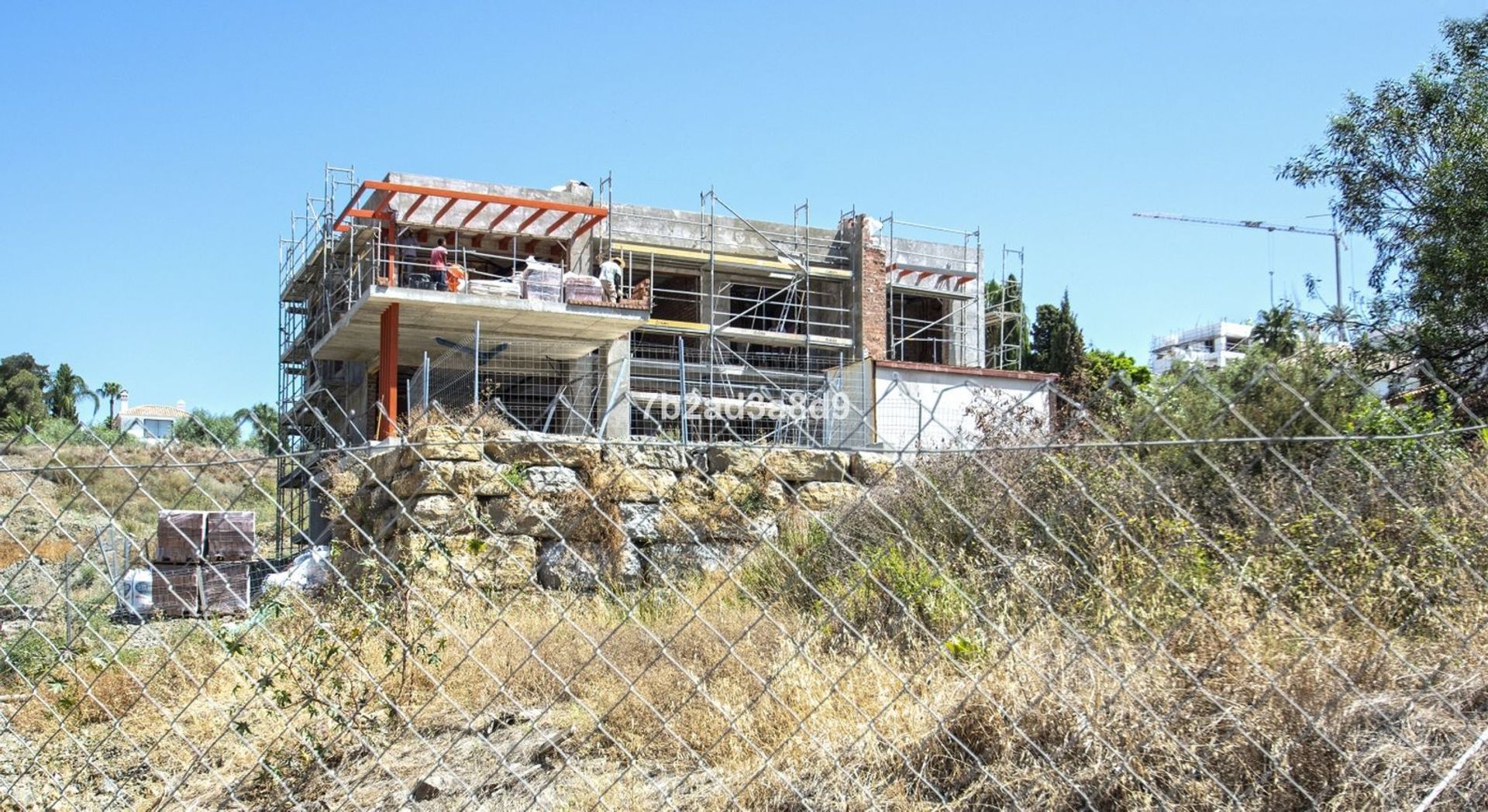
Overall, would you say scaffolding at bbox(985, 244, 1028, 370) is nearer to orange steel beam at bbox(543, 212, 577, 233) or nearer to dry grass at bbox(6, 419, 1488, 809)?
orange steel beam at bbox(543, 212, 577, 233)

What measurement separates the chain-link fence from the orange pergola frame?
41.3 feet

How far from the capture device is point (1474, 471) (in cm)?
440

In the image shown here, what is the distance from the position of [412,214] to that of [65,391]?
34099 mm

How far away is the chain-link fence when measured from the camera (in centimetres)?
331

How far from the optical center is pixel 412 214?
65.9 ft

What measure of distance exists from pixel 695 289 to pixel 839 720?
76.3 feet

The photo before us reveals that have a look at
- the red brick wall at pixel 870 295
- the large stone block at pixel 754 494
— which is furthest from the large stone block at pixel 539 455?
the red brick wall at pixel 870 295

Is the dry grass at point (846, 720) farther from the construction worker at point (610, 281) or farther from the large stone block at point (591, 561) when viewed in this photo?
the construction worker at point (610, 281)

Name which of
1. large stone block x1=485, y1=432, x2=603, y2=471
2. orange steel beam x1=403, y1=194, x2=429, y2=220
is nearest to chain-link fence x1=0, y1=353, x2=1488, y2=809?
large stone block x1=485, y1=432, x2=603, y2=471

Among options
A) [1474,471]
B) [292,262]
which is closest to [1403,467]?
[1474,471]

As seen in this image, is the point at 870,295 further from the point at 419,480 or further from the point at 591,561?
the point at 591,561

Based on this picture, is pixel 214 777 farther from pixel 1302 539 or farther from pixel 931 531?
pixel 1302 539

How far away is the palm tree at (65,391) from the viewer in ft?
146

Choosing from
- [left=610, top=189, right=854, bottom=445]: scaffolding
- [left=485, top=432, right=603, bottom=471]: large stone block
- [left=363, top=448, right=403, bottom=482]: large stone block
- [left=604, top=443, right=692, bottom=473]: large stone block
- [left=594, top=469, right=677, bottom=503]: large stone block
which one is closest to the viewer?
[left=604, top=443, right=692, bottom=473]: large stone block
